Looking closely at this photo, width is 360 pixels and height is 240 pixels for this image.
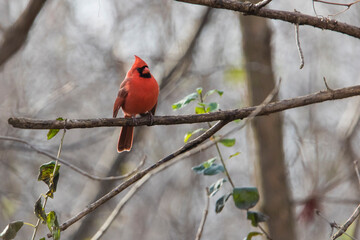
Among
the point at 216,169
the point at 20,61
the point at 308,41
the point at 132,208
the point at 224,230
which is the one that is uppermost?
the point at 20,61

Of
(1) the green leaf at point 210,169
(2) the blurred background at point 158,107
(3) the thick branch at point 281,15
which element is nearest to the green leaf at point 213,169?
(1) the green leaf at point 210,169

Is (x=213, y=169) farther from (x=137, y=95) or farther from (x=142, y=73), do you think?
(x=142, y=73)

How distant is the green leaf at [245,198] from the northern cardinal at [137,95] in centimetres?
125

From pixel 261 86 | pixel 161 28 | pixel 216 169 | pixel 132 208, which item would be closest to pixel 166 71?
pixel 161 28

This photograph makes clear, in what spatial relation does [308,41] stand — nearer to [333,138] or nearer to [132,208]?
[333,138]

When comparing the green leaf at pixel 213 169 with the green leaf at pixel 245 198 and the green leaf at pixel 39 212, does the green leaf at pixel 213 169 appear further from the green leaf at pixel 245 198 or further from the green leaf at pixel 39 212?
the green leaf at pixel 39 212

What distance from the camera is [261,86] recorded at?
5379 millimetres

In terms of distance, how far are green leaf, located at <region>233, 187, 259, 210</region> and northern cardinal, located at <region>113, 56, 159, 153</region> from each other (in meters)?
1.25

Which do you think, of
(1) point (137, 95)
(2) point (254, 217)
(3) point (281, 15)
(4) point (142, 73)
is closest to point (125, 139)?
(1) point (137, 95)

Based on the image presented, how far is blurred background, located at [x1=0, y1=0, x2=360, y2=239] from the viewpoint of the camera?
6539 mm

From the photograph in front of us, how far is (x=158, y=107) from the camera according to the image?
24.4 feet

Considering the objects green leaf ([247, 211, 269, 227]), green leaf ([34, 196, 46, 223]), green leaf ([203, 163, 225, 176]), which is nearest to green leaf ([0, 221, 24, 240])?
green leaf ([34, 196, 46, 223])

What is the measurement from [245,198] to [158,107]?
483cm

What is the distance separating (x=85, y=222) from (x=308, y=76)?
368 cm
